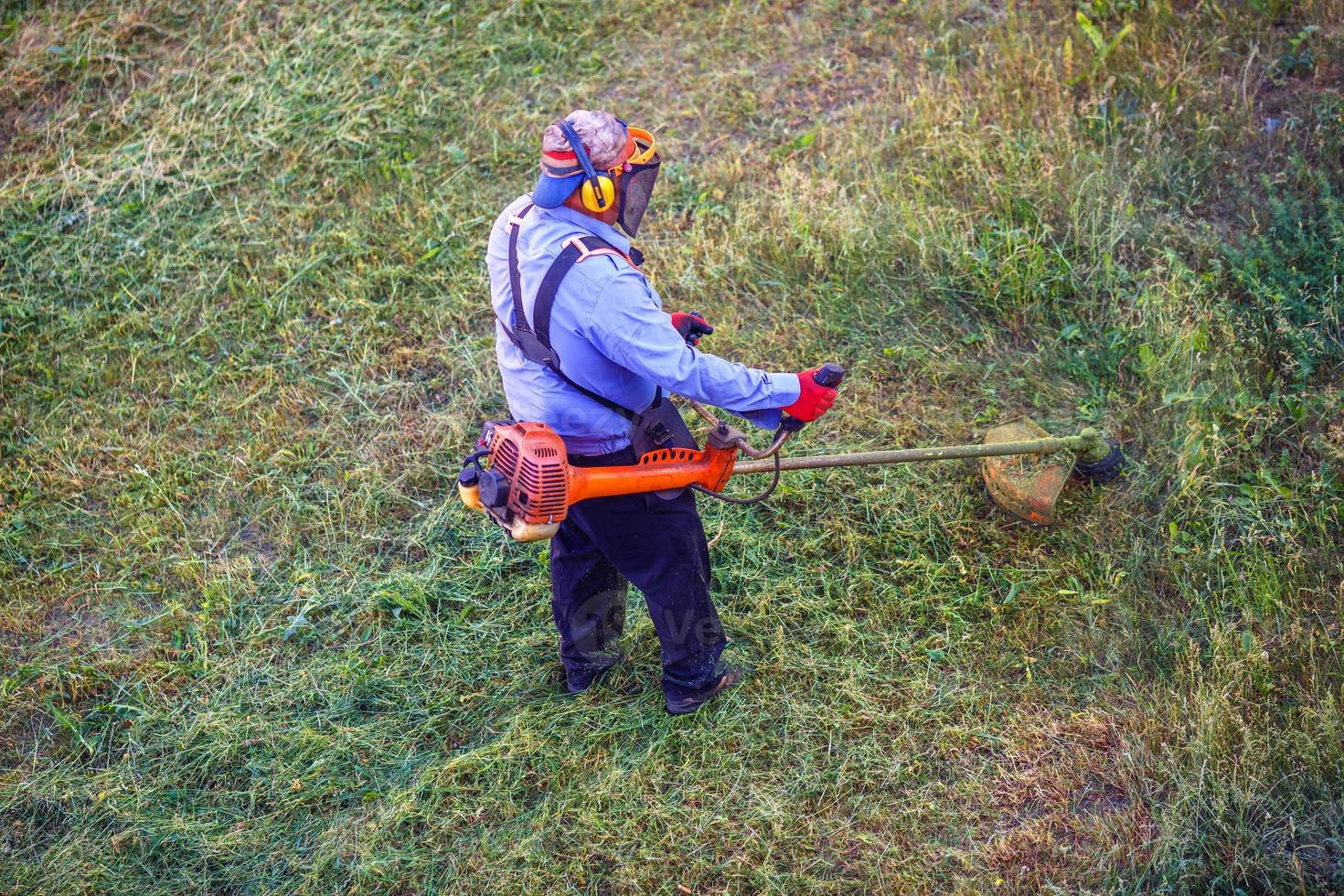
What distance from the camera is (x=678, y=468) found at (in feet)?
12.0

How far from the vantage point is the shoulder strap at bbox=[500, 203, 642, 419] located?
3250 mm

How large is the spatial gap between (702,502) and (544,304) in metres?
1.91

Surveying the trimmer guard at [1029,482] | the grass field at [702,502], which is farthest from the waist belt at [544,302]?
the trimmer guard at [1029,482]

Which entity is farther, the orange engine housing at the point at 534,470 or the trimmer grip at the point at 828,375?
the trimmer grip at the point at 828,375

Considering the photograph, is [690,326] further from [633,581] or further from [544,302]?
[633,581]

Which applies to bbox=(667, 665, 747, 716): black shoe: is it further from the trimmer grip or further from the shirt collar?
the shirt collar

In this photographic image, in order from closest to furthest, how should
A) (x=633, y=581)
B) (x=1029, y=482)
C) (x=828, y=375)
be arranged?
1. (x=828, y=375)
2. (x=633, y=581)
3. (x=1029, y=482)

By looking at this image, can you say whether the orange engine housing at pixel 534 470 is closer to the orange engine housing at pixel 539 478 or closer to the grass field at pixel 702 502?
the orange engine housing at pixel 539 478

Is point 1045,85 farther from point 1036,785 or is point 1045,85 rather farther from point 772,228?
point 1036,785

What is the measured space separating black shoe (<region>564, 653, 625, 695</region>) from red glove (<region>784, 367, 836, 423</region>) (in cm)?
134

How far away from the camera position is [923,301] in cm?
545

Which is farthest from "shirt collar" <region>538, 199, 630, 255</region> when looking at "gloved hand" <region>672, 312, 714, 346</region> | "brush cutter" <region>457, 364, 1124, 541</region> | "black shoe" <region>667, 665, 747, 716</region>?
"black shoe" <region>667, 665, 747, 716</region>

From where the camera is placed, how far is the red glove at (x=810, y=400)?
11.7 feet

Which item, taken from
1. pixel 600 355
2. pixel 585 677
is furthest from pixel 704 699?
pixel 600 355
